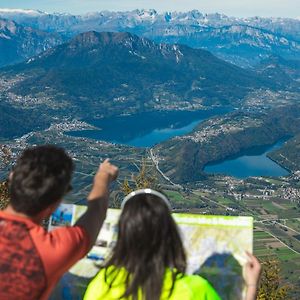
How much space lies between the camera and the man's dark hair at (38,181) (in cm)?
354

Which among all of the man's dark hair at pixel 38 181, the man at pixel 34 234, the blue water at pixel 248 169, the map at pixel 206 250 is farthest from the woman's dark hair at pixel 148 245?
the blue water at pixel 248 169

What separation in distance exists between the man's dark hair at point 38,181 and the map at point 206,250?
126 centimetres

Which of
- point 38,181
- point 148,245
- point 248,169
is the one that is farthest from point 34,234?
point 248,169

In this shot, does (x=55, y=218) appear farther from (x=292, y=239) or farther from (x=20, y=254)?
(x=292, y=239)

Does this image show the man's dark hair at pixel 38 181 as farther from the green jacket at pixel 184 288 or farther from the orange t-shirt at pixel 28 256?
the green jacket at pixel 184 288

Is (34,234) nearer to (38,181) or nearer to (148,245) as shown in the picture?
(38,181)

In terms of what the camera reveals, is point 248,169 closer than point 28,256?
No

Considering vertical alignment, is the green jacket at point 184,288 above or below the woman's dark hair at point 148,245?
below

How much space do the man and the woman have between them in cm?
36

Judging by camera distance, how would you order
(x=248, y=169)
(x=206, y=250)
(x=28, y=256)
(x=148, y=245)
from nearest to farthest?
(x=28, y=256), (x=148, y=245), (x=206, y=250), (x=248, y=169)

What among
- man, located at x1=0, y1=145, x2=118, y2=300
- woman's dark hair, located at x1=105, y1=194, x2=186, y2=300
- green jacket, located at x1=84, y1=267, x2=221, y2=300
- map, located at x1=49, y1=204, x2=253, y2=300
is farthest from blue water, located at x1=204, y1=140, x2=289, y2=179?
man, located at x1=0, y1=145, x2=118, y2=300

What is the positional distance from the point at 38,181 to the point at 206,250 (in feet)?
6.89

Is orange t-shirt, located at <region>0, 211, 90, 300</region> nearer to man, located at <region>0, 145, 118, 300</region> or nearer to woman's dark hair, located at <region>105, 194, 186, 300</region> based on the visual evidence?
man, located at <region>0, 145, 118, 300</region>

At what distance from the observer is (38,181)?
3537mm
